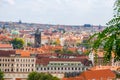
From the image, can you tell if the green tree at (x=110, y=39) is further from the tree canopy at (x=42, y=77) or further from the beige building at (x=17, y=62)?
the beige building at (x=17, y=62)

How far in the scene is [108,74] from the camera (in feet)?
144

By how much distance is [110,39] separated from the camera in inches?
222

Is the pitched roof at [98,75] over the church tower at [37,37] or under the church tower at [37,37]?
under

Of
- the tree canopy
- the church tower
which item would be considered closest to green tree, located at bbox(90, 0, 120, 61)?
the tree canopy

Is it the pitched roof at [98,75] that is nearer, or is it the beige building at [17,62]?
the pitched roof at [98,75]

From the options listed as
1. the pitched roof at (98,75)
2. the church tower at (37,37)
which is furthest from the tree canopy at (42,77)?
the church tower at (37,37)

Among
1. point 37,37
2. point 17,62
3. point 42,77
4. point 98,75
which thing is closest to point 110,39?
point 42,77

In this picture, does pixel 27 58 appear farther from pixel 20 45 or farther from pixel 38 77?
pixel 20 45

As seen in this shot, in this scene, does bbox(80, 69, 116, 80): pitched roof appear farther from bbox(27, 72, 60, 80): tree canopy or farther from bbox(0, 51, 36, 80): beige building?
bbox(0, 51, 36, 80): beige building

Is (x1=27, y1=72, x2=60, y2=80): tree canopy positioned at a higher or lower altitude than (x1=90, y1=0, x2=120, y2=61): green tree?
lower

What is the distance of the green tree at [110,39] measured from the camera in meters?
5.63

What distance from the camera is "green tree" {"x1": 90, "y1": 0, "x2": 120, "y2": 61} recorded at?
18.5 feet

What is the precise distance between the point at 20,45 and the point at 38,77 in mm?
57127

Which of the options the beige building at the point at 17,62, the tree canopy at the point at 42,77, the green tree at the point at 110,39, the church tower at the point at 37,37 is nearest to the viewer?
the green tree at the point at 110,39
